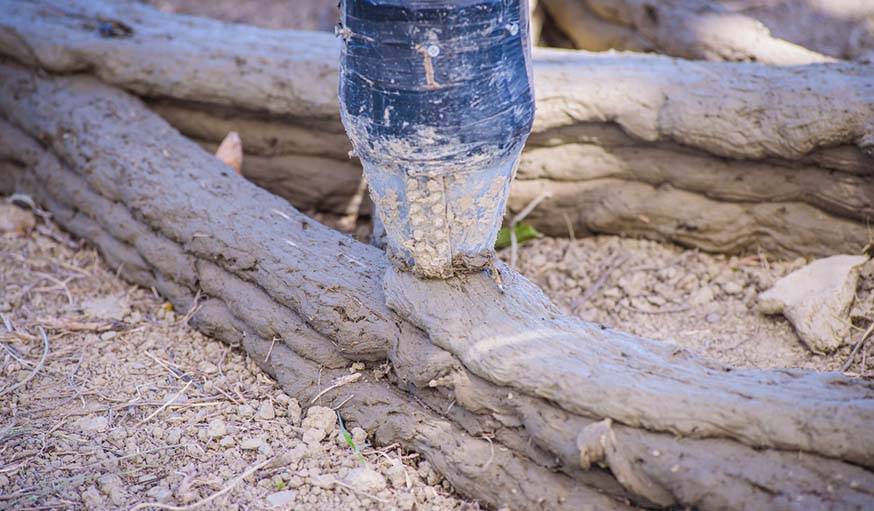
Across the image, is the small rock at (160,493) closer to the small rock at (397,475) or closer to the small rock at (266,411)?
the small rock at (266,411)

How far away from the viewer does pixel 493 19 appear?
1.97 m

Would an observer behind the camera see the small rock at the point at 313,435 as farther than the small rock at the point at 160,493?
Yes

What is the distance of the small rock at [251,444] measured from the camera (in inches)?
92.6

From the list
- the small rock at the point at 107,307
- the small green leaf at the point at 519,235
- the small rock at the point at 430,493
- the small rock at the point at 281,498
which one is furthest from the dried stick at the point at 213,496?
the small green leaf at the point at 519,235

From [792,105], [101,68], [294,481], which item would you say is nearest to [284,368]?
[294,481]

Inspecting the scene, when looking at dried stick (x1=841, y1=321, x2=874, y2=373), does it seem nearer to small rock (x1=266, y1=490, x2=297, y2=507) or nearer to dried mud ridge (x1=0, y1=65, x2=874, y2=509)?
dried mud ridge (x1=0, y1=65, x2=874, y2=509)

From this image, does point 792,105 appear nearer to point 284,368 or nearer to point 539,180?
point 539,180

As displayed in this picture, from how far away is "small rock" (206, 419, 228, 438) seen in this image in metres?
2.39

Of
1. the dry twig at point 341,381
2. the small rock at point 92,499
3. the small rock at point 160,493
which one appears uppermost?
the dry twig at point 341,381

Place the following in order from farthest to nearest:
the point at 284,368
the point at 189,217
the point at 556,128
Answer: the point at 556,128 < the point at 189,217 < the point at 284,368

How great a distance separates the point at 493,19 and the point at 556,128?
4.46ft

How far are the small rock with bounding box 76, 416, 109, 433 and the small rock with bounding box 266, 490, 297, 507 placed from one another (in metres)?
0.60

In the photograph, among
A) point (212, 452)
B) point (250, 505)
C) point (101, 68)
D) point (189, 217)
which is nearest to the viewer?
point (250, 505)

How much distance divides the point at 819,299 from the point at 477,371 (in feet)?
4.37
